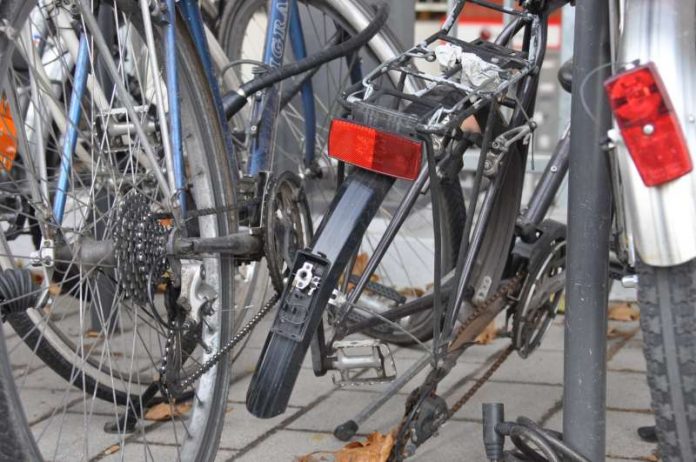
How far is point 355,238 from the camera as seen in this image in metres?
2.48

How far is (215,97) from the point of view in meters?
2.71

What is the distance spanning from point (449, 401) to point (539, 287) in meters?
0.55

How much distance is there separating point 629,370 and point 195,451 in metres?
1.61

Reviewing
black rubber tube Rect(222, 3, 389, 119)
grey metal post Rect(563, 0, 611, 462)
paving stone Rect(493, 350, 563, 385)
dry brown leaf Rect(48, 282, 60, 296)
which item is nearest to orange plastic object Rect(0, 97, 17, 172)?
dry brown leaf Rect(48, 282, 60, 296)

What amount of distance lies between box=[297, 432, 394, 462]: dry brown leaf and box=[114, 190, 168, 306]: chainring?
2.08 feet

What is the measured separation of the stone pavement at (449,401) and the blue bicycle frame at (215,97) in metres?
0.66

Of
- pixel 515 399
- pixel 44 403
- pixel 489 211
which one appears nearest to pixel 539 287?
pixel 489 211

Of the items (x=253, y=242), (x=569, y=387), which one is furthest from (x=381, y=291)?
(x=569, y=387)

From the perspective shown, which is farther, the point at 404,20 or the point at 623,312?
the point at 404,20

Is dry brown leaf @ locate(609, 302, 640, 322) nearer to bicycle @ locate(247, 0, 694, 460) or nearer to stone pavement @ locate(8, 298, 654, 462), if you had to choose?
stone pavement @ locate(8, 298, 654, 462)

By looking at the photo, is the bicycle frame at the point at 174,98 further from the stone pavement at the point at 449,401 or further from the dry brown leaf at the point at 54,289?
the stone pavement at the point at 449,401

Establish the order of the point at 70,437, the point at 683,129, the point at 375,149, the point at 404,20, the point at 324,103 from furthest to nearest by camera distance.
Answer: the point at 404,20, the point at 324,103, the point at 70,437, the point at 375,149, the point at 683,129

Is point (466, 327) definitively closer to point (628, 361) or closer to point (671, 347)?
point (671, 347)

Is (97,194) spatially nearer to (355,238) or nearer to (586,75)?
(355,238)
